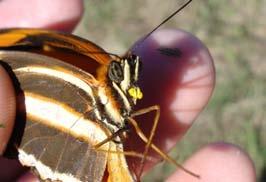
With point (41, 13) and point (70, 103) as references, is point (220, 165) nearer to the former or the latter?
point (70, 103)

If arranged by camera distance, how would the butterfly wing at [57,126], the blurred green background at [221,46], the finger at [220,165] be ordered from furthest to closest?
1. the blurred green background at [221,46]
2. the finger at [220,165]
3. the butterfly wing at [57,126]

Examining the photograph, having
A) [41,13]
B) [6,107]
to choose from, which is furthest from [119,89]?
[41,13]

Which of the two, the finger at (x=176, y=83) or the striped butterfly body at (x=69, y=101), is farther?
the finger at (x=176, y=83)

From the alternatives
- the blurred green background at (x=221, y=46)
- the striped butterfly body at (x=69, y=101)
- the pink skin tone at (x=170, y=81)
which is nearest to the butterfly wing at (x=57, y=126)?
the striped butterfly body at (x=69, y=101)

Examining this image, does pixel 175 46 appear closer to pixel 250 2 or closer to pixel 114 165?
pixel 114 165

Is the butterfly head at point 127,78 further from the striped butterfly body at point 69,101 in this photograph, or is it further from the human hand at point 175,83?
the human hand at point 175,83

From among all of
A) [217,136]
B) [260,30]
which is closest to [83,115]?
[217,136]

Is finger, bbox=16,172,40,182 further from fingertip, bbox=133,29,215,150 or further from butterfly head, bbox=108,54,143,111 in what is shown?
butterfly head, bbox=108,54,143,111
